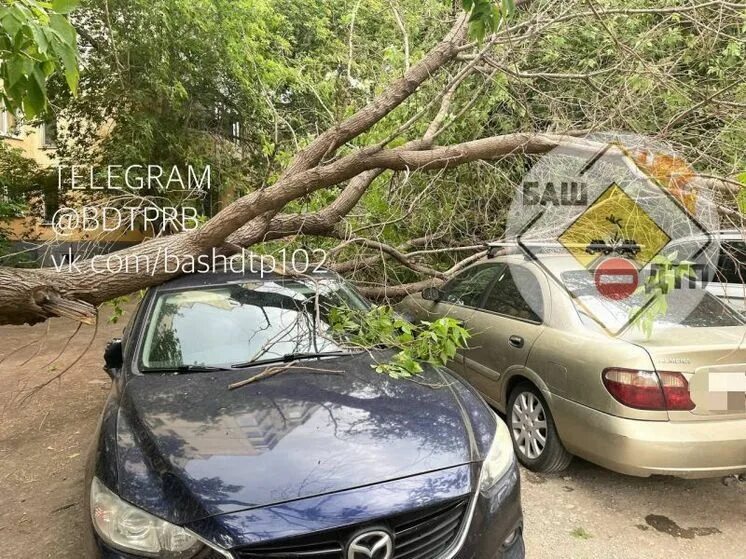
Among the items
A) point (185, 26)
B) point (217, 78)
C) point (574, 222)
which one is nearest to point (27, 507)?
point (574, 222)

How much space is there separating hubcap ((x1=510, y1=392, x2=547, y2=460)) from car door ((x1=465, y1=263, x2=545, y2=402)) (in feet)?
0.82

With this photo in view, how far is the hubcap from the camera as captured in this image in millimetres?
3783

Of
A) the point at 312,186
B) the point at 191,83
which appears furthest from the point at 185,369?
the point at 191,83

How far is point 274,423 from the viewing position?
241 centimetres

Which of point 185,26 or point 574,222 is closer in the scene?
point 574,222

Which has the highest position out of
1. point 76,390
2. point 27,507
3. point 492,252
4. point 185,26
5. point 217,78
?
point 185,26

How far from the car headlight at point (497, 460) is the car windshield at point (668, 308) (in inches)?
52.3

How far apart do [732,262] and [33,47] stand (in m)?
5.03

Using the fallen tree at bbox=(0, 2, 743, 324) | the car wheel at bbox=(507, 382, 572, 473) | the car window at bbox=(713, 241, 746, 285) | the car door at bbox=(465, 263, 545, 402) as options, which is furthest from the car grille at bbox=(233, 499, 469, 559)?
the car window at bbox=(713, 241, 746, 285)

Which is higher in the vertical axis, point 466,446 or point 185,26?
point 185,26

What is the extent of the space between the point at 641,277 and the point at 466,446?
2311 mm

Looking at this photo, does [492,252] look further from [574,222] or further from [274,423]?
[274,423]

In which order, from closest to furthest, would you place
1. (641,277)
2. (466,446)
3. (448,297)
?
(466,446) → (641,277) → (448,297)

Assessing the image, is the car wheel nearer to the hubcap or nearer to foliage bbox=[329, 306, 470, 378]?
the hubcap
